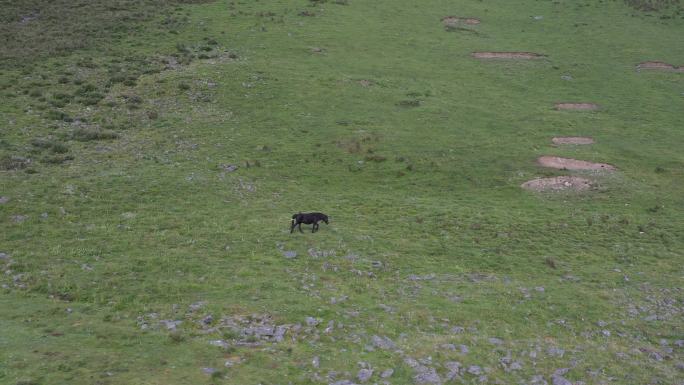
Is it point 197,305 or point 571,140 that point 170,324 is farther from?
point 571,140

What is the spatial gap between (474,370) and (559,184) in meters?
18.6

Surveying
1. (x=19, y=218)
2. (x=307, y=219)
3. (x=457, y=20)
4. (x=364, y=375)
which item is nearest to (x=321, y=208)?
(x=307, y=219)

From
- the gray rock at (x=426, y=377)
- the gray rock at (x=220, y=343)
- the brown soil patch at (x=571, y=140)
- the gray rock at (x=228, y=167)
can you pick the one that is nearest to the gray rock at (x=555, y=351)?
the gray rock at (x=426, y=377)

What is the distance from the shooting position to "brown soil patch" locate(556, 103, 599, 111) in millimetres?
44344

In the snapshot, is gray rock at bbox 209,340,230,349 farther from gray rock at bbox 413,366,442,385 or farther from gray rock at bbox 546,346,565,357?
gray rock at bbox 546,346,565,357

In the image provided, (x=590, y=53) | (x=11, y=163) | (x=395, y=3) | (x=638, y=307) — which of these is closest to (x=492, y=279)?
(x=638, y=307)

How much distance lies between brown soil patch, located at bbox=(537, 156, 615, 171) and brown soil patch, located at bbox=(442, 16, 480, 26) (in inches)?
1324

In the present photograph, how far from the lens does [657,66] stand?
54.4m

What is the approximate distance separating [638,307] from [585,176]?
45.0 feet

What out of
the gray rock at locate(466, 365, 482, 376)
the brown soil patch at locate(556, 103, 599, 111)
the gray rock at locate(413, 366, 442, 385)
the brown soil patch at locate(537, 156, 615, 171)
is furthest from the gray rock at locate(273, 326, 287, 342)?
the brown soil patch at locate(556, 103, 599, 111)

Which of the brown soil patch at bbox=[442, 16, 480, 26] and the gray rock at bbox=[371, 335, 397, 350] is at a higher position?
the brown soil patch at bbox=[442, 16, 480, 26]

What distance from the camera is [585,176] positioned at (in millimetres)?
32688

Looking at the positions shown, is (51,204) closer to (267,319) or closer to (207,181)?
(207,181)

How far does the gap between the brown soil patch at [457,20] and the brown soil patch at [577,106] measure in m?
23.1
